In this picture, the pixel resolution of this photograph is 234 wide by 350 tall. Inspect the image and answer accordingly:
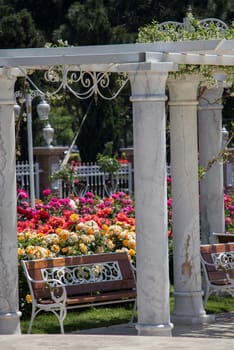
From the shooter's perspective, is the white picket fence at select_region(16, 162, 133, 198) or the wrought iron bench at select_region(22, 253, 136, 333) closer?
the wrought iron bench at select_region(22, 253, 136, 333)

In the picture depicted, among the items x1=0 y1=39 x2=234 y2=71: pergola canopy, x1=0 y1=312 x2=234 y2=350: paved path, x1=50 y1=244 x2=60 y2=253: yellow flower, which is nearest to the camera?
x1=0 y1=312 x2=234 y2=350: paved path

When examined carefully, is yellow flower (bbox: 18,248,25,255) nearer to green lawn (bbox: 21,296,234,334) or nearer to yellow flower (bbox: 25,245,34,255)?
yellow flower (bbox: 25,245,34,255)

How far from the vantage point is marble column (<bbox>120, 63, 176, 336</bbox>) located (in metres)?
8.88

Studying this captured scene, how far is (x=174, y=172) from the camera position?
10.8 meters

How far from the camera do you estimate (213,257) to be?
37.9 ft

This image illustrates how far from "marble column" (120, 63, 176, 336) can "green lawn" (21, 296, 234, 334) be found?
170 centimetres

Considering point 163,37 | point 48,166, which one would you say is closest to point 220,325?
point 163,37

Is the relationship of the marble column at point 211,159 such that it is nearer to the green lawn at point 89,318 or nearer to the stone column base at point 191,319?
the green lawn at point 89,318

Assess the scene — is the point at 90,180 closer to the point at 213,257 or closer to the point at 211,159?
the point at 211,159

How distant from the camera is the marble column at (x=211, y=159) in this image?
12.6 meters

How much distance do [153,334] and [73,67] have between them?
8.25 ft

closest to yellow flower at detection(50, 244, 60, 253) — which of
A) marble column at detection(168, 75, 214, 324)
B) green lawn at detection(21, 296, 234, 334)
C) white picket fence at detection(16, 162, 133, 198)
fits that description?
green lawn at detection(21, 296, 234, 334)

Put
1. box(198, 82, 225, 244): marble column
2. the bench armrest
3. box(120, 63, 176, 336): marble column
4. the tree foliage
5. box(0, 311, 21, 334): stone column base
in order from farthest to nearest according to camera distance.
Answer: the tree foliage → box(198, 82, 225, 244): marble column → the bench armrest → box(0, 311, 21, 334): stone column base → box(120, 63, 176, 336): marble column

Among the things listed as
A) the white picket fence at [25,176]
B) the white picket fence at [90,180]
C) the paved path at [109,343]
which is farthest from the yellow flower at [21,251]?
the white picket fence at [90,180]
